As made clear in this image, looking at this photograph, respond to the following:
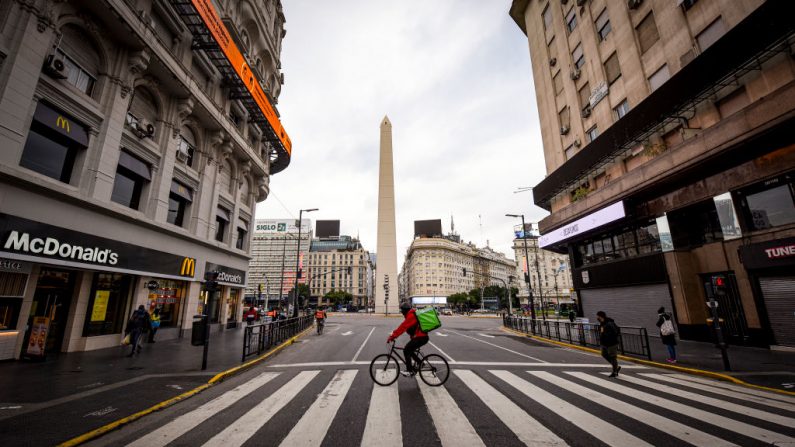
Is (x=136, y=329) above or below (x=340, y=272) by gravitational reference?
below

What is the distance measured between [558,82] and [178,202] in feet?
97.8

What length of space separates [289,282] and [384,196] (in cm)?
5809

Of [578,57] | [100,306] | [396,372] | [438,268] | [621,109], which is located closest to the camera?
[396,372]

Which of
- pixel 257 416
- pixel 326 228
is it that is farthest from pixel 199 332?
pixel 326 228

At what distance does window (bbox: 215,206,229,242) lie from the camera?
883 inches

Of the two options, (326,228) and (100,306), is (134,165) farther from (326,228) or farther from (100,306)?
(326,228)

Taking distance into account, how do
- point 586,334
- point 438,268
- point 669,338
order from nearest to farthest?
point 669,338 < point 586,334 < point 438,268

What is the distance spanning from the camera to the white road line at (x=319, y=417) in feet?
13.7

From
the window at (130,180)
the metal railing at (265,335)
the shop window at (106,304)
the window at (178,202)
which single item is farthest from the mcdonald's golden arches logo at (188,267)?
the metal railing at (265,335)

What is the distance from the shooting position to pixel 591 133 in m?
21.6

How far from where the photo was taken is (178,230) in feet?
55.4

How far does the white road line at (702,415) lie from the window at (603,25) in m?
22.6

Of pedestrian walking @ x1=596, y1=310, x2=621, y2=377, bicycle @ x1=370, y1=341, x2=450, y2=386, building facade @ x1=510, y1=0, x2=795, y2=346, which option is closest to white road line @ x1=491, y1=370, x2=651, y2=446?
bicycle @ x1=370, y1=341, x2=450, y2=386

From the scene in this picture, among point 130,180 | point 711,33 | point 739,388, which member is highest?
point 711,33
